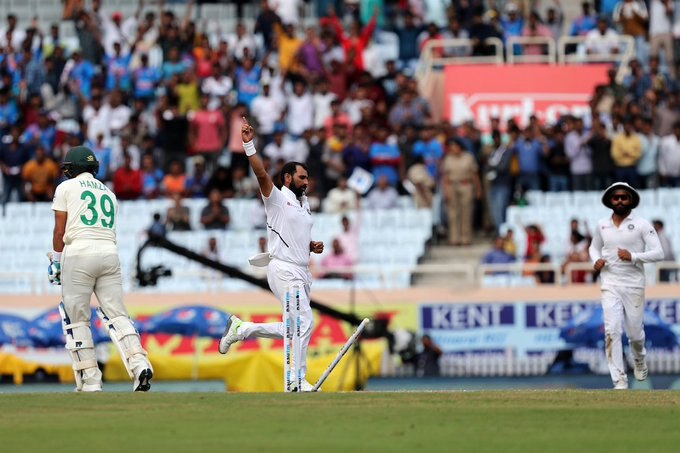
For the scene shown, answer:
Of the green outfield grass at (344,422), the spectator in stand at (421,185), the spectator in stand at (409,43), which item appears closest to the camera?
the green outfield grass at (344,422)

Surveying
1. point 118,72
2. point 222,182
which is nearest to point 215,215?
point 222,182

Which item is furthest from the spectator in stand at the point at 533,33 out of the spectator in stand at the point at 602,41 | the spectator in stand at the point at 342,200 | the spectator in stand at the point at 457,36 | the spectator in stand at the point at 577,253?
the spectator in stand at the point at 577,253

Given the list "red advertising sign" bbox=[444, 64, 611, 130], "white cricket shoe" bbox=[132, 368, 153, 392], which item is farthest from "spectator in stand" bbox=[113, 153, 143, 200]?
"white cricket shoe" bbox=[132, 368, 153, 392]

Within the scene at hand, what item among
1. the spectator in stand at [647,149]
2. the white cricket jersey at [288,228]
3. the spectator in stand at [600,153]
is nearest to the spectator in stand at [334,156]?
the spectator in stand at [600,153]

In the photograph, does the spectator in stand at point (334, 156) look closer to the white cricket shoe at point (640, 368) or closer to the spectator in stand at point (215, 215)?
the spectator in stand at point (215, 215)

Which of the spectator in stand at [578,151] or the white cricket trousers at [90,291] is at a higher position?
the spectator in stand at [578,151]

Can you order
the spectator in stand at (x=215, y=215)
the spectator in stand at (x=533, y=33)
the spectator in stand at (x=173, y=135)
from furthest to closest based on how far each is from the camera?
the spectator in stand at (x=533, y=33)
the spectator in stand at (x=173, y=135)
the spectator in stand at (x=215, y=215)

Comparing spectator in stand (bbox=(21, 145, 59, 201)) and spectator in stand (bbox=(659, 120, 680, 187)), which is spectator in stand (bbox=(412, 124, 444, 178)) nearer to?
spectator in stand (bbox=(659, 120, 680, 187))

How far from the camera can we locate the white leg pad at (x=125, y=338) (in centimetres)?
1612

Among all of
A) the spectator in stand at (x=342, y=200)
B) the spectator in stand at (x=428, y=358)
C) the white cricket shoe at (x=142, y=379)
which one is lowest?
the spectator in stand at (x=428, y=358)

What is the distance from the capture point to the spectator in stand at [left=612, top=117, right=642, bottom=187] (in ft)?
96.5

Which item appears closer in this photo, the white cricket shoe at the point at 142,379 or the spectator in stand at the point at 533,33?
the white cricket shoe at the point at 142,379

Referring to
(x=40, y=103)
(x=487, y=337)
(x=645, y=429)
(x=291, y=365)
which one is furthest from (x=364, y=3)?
(x=645, y=429)

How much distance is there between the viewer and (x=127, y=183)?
30.7 m
